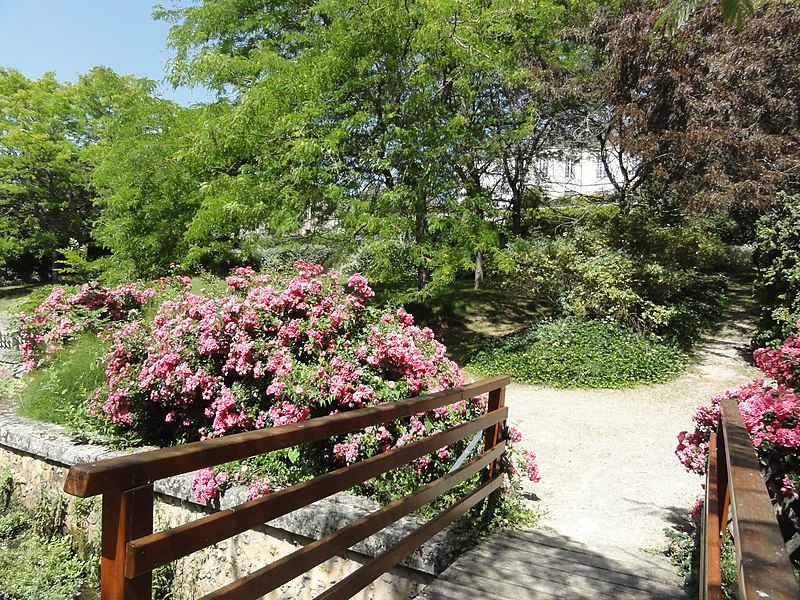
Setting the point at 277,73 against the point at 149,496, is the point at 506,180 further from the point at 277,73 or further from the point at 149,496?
the point at 149,496

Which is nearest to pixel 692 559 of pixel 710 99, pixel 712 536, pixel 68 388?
pixel 712 536

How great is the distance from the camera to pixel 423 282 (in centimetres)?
1176

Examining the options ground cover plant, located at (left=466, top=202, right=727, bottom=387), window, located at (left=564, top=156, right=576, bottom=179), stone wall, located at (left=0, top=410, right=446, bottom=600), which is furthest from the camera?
window, located at (left=564, top=156, right=576, bottom=179)

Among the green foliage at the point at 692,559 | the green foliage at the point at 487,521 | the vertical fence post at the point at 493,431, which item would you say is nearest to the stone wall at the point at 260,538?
the green foliage at the point at 487,521

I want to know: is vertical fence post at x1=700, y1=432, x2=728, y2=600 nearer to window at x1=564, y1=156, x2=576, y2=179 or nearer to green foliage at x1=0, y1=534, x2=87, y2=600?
green foliage at x1=0, y1=534, x2=87, y2=600

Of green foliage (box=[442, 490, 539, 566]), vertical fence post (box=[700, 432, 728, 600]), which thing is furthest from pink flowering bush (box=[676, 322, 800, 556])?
green foliage (box=[442, 490, 539, 566])

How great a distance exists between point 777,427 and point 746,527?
2.46m

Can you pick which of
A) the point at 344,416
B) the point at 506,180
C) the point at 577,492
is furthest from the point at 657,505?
the point at 506,180

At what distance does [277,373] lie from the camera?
4.66 meters

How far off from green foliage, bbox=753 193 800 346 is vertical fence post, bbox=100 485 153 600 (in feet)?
32.4

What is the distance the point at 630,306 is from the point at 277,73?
25.6 ft

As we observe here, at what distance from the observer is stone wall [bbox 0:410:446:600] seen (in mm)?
3371

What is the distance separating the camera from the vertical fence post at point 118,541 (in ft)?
5.22

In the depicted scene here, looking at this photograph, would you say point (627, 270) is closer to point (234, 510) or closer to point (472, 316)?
point (472, 316)
